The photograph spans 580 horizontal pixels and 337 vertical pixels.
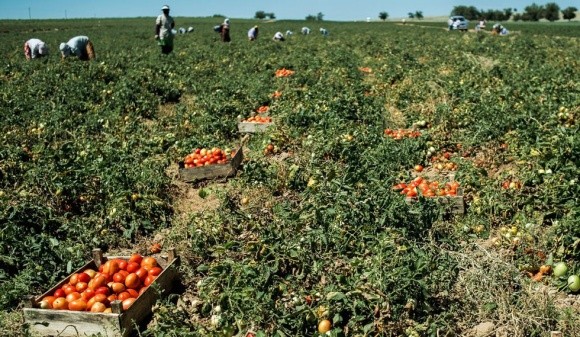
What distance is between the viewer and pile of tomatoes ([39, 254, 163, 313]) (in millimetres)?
4160

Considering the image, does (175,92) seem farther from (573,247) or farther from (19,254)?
(573,247)

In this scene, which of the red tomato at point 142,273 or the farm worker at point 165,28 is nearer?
the red tomato at point 142,273

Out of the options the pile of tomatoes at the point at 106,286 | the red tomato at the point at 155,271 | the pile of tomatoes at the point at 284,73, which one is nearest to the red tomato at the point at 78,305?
the pile of tomatoes at the point at 106,286

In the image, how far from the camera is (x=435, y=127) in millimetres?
8516

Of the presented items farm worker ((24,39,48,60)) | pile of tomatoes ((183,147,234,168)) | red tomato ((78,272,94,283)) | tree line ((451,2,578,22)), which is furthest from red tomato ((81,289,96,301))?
tree line ((451,2,578,22))

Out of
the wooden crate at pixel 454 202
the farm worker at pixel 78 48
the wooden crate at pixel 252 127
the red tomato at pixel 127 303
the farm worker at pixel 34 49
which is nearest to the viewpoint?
the red tomato at pixel 127 303

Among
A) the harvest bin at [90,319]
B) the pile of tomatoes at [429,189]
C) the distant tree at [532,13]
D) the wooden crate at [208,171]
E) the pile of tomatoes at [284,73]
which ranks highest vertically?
the distant tree at [532,13]

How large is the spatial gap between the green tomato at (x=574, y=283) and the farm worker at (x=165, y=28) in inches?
630

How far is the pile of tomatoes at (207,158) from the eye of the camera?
745 cm

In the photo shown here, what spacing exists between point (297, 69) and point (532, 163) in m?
10.7

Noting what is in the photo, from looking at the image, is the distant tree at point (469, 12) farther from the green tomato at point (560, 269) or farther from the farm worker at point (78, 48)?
the green tomato at point (560, 269)

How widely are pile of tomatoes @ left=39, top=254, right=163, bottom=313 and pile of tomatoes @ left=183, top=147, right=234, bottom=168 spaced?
2761mm

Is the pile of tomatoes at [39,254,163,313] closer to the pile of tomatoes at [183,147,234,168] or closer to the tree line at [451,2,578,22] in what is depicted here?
the pile of tomatoes at [183,147,234,168]

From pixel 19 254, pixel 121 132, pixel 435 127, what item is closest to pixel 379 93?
pixel 435 127
